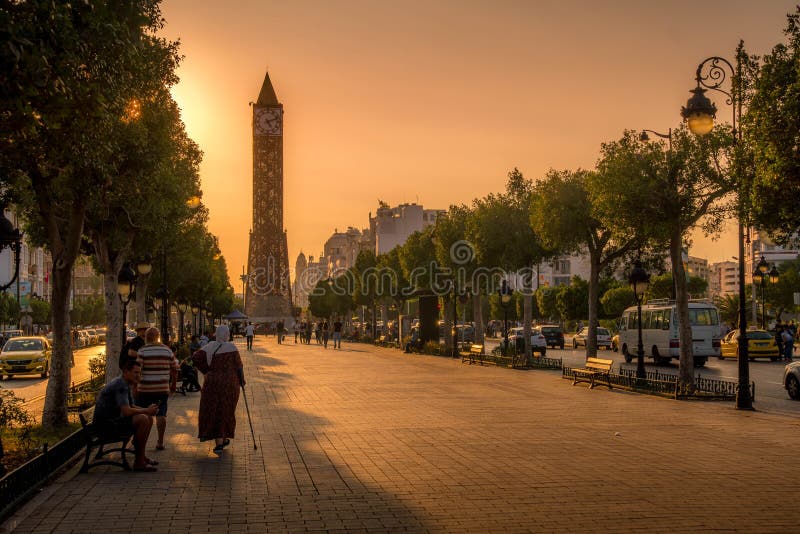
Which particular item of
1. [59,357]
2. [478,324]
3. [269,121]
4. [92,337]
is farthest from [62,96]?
[269,121]

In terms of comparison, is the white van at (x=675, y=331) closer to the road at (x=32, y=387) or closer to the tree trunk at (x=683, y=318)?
the tree trunk at (x=683, y=318)

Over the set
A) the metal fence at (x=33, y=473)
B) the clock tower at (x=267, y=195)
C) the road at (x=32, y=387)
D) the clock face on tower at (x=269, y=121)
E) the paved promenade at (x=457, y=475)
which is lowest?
the road at (x=32, y=387)

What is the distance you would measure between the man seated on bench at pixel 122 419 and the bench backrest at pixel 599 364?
1527 centimetres

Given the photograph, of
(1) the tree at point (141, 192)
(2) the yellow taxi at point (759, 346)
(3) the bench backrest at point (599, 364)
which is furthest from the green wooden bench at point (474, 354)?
(1) the tree at point (141, 192)

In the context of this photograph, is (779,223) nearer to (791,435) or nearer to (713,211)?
(791,435)

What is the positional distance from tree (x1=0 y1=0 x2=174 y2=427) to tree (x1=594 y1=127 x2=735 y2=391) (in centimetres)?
1141

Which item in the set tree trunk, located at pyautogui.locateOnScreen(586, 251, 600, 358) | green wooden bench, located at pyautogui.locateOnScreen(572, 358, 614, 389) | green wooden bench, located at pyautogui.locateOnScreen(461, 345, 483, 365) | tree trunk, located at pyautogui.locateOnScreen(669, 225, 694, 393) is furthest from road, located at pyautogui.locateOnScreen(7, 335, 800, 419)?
green wooden bench, located at pyautogui.locateOnScreen(461, 345, 483, 365)

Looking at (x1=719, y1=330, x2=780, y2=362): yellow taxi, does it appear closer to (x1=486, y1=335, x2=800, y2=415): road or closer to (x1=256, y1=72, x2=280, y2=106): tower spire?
(x1=486, y1=335, x2=800, y2=415): road

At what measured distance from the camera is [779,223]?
16.0 m

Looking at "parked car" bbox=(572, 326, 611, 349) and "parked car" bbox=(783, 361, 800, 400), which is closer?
"parked car" bbox=(783, 361, 800, 400)

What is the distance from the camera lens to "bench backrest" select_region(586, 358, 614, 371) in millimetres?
24156

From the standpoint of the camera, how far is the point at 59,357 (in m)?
15.2

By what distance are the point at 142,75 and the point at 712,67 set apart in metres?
12.4

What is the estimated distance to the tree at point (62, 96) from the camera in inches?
290
